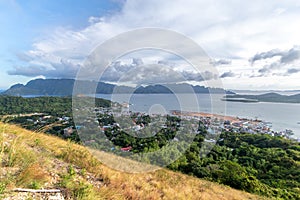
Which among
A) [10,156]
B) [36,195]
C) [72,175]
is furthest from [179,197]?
[10,156]

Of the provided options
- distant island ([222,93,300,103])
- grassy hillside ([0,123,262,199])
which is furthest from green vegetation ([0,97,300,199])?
distant island ([222,93,300,103])

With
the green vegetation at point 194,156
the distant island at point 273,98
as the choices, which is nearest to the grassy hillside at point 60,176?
the green vegetation at point 194,156

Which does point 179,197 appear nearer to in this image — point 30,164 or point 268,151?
point 30,164

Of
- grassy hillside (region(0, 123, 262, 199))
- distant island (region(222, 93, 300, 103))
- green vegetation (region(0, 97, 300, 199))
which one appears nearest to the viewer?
grassy hillside (region(0, 123, 262, 199))

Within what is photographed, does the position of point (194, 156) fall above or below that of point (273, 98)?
below

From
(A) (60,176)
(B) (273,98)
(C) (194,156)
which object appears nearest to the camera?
(A) (60,176)

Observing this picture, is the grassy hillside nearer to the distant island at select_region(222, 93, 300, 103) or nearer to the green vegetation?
the green vegetation

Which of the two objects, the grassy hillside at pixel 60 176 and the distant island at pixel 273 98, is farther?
the distant island at pixel 273 98

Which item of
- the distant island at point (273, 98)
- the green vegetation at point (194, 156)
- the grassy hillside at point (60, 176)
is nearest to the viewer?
the grassy hillside at point (60, 176)

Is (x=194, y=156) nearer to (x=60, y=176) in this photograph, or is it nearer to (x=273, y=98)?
(x=60, y=176)

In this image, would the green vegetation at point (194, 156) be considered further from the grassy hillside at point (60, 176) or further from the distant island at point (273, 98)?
the distant island at point (273, 98)

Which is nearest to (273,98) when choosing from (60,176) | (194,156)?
(194,156)
